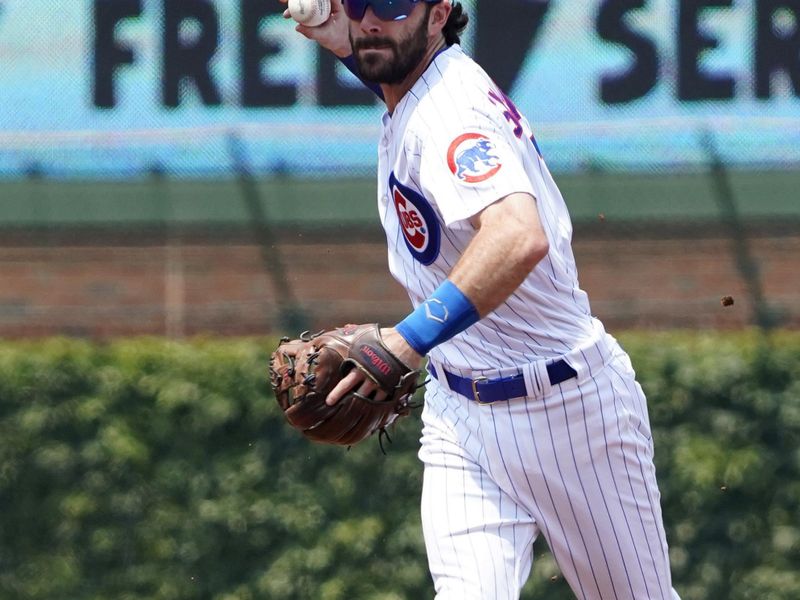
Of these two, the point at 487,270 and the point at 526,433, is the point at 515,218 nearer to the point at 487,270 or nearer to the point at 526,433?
the point at 487,270

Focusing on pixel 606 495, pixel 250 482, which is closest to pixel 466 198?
pixel 606 495

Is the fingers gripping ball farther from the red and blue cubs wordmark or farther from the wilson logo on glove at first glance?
the red and blue cubs wordmark

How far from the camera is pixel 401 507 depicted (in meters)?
4.88

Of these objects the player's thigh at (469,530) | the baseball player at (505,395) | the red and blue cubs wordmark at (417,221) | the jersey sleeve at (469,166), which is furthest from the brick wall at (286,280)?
the jersey sleeve at (469,166)

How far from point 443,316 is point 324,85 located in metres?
2.55

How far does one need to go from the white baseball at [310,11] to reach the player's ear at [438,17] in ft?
1.45

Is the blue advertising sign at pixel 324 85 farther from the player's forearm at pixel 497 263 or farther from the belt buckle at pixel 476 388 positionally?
the player's forearm at pixel 497 263

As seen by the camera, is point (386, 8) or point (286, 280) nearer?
point (386, 8)

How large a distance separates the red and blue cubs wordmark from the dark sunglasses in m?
0.33

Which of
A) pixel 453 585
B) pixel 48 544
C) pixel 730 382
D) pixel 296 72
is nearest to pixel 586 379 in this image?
pixel 453 585

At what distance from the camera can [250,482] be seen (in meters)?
4.89

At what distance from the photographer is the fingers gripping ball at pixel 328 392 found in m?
2.75

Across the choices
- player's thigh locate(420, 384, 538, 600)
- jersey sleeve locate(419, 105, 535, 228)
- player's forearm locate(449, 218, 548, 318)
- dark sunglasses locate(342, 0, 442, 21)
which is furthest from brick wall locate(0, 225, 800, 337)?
player's forearm locate(449, 218, 548, 318)

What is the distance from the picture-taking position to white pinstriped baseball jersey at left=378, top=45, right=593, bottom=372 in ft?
8.65
